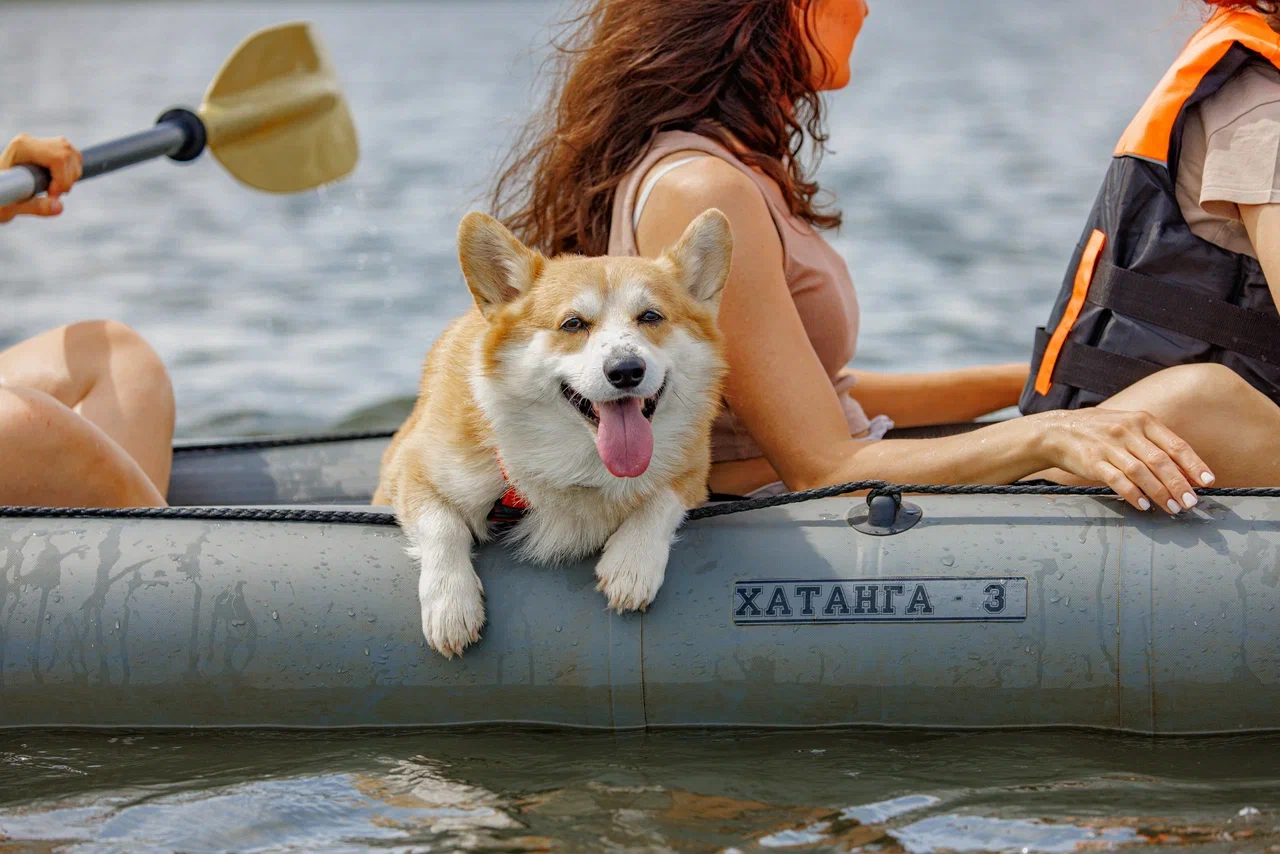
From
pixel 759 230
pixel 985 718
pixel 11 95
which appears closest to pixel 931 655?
pixel 985 718

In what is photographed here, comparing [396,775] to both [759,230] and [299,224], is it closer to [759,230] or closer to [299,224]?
[759,230]

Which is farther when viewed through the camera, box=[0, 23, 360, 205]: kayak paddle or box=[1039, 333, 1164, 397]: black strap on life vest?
box=[0, 23, 360, 205]: kayak paddle

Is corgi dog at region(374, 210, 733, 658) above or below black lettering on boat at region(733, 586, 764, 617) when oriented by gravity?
above

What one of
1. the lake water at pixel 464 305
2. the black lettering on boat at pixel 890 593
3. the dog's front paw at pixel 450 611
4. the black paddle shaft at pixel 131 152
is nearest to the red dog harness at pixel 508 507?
the dog's front paw at pixel 450 611

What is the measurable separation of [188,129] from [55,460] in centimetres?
246

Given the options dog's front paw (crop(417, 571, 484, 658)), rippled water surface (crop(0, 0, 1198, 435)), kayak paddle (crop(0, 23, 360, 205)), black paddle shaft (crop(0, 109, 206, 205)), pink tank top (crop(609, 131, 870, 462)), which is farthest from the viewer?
rippled water surface (crop(0, 0, 1198, 435))

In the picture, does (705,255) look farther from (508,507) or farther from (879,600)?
(879,600)

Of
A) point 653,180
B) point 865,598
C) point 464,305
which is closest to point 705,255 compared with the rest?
point 653,180

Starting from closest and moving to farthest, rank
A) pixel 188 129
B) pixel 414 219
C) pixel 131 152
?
pixel 131 152 → pixel 188 129 → pixel 414 219

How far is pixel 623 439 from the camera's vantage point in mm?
2939

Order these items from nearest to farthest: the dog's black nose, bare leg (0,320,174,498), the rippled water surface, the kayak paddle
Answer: the dog's black nose, bare leg (0,320,174,498), the kayak paddle, the rippled water surface

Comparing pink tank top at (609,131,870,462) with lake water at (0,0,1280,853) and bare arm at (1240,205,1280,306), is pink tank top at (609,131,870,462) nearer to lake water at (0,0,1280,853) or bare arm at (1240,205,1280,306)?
lake water at (0,0,1280,853)

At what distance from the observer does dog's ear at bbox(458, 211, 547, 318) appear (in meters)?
3.02

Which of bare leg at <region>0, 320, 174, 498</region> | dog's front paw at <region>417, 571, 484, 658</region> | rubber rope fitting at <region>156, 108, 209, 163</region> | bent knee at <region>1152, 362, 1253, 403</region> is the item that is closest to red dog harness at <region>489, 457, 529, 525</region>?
dog's front paw at <region>417, 571, 484, 658</region>
